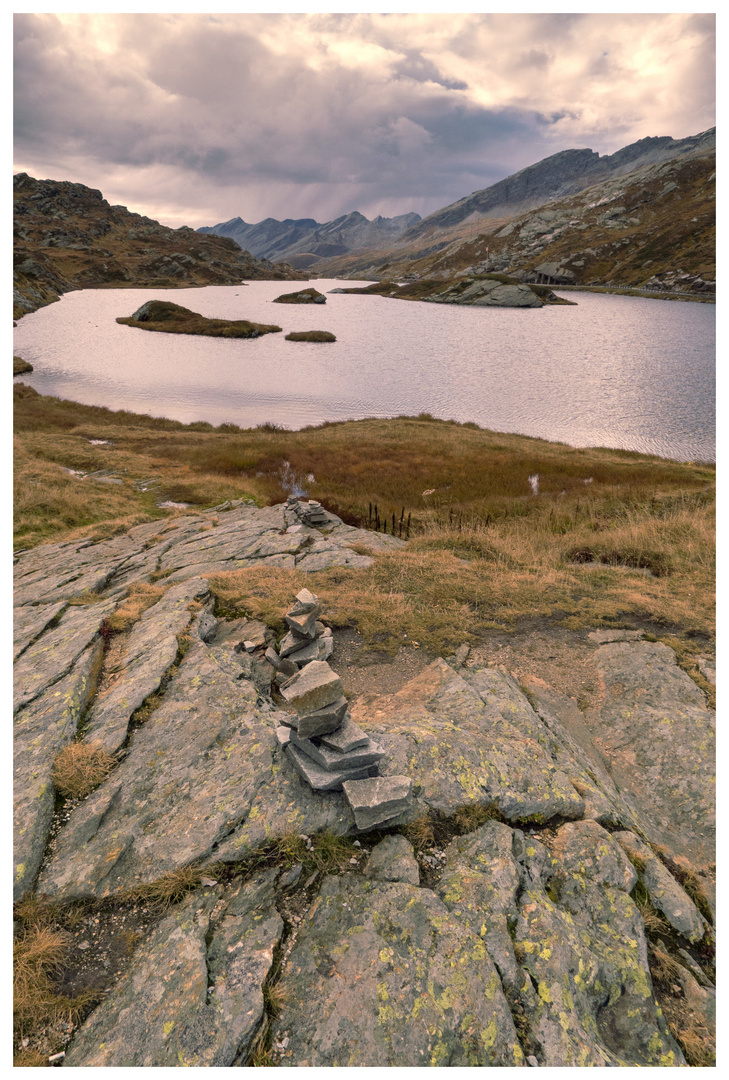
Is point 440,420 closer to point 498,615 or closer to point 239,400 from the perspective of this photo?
point 239,400

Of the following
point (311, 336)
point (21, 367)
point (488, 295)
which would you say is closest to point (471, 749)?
point (21, 367)

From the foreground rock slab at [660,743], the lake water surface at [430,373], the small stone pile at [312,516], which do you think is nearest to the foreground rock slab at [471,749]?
the foreground rock slab at [660,743]

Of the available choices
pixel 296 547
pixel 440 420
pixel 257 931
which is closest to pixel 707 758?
pixel 257 931

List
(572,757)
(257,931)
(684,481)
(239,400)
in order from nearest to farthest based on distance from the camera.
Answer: (257,931) → (572,757) → (684,481) → (239,400)

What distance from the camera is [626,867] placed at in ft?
19.9

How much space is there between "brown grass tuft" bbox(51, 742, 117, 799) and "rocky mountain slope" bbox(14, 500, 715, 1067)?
0.41ft

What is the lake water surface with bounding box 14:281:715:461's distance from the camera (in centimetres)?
5206

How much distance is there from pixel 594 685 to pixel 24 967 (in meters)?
10.6

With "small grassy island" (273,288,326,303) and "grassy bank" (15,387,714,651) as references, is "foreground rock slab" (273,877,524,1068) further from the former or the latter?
"small grassy island" (273,288,326,303)

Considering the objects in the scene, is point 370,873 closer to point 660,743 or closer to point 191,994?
point 191,994

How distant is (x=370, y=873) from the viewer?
538 centimetres

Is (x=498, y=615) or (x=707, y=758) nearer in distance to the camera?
(x=707, y=758)

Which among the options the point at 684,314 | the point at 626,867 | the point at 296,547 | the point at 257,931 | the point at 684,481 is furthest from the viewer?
the point at 684,314

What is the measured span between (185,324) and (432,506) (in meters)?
102
